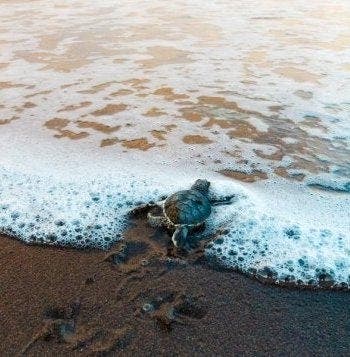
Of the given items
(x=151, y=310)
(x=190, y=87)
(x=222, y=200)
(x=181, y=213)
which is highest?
(x=181, y=213)

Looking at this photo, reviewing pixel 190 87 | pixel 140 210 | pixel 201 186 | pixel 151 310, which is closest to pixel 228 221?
pixel 201 186

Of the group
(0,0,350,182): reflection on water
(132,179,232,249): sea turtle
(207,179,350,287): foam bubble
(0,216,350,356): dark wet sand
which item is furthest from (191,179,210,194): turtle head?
(0,216,350,356): dark wet sand

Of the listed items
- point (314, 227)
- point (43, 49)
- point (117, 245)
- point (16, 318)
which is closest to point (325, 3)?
point (43, 49)

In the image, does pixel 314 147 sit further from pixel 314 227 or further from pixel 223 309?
pixel 223 309

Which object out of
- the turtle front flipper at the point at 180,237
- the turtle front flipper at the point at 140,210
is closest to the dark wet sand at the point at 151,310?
the turtle front flipper at the point at 180,237

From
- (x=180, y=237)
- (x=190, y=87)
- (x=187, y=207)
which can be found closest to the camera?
(x=180, y=237)

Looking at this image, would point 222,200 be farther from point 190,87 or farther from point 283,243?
point 190,87
